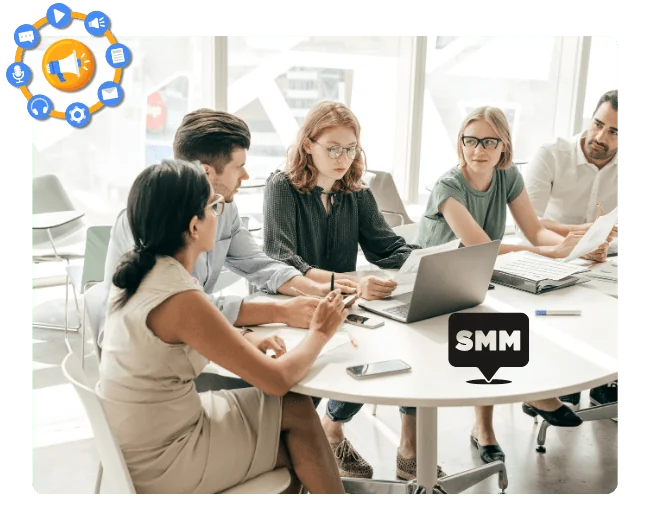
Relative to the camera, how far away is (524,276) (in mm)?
2701

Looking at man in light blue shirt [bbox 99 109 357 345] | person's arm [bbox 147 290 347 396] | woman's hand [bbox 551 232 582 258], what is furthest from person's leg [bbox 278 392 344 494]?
woman's hand [bbox 551 232 582 258]

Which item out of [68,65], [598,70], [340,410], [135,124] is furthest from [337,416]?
[598,70]

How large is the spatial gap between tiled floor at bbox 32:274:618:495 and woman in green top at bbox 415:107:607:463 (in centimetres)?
10

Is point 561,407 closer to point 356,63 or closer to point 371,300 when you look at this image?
point 371,300

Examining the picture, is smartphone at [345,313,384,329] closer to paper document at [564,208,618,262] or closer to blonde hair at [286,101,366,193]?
blonde hair at [286,101,366,193]

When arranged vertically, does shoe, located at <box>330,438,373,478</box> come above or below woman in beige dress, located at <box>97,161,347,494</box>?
below

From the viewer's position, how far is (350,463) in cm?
286

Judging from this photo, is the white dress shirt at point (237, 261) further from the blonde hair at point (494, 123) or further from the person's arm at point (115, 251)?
the blonde hair at point (494, 123)

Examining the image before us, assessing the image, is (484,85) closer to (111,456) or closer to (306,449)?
(306,449)

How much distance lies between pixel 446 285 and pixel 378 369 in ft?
1.51
